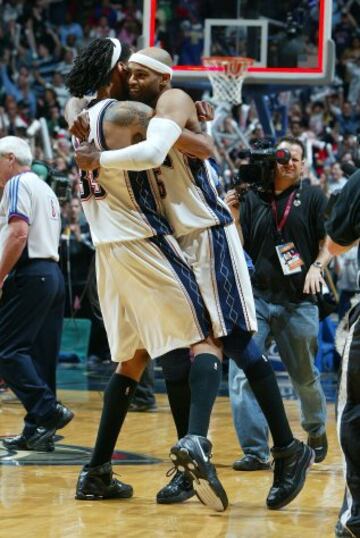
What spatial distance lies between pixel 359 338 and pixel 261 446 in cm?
244

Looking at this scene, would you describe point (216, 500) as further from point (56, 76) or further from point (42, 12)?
point (42, 12)

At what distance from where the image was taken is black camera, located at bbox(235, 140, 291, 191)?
6.78 m

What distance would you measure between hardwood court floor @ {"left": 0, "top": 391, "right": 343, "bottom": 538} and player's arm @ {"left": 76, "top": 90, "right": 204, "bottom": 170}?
156 cm

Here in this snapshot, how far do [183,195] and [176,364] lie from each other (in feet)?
2.68

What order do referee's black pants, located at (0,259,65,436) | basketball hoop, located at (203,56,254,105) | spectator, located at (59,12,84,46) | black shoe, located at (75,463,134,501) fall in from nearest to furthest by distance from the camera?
black shoe, located at (75,463,134,501) < referee's black pants, located at (0,259,65,436) < basketball hoop, located at (203,56,254,105) < spectator, located at (59,12,84,46)

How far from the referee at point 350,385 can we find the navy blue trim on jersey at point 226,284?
0.92 metres

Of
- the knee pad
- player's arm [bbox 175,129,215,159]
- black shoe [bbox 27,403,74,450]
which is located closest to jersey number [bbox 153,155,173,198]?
player's arm [bbox 175,129,215,159]

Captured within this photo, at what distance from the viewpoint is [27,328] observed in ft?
24.3

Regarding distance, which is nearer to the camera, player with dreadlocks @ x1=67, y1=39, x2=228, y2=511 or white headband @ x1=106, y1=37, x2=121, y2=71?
player with dreadlocks @ x1=67, y1=39, x2=228, y2=511

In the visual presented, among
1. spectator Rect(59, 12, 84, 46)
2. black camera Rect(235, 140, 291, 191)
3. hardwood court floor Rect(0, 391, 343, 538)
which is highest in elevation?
black camera Rect(235, 140, 291, 191)

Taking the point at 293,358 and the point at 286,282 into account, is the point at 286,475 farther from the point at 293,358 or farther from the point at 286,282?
the point at 286,282

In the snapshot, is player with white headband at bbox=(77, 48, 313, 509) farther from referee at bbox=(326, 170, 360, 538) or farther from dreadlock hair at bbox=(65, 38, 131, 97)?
referee at bbox=(326, 170, 360, 538)

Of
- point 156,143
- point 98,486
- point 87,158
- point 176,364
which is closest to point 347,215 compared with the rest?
point 156,143

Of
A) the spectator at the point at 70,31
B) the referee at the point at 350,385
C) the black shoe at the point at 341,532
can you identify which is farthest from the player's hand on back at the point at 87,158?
the spectator at the point at 70,31
